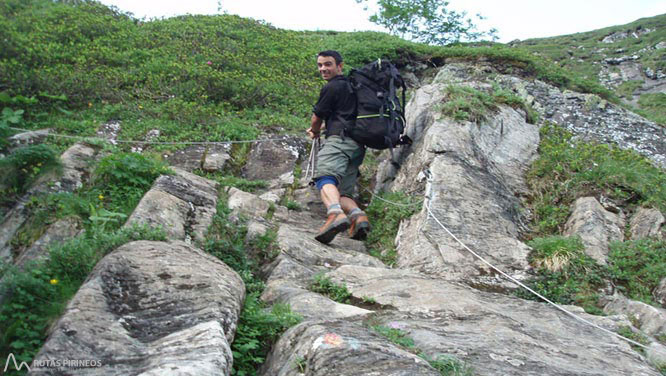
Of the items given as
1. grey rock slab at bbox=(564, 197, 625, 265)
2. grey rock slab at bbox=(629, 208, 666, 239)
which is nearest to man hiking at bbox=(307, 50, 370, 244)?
grey rock slab at bbox=(564, 197, 625, 265)

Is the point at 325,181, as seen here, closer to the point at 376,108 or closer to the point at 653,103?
the point at 376,108

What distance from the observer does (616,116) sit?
43.8 feet

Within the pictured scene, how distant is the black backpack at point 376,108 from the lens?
8.33m

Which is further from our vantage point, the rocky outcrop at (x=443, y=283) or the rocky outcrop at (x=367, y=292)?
the rocky outcrop at (x=443, y=283)

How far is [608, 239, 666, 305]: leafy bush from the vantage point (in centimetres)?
677

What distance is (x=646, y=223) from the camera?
7914 millimetres

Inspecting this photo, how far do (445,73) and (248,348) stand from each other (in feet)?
42.6

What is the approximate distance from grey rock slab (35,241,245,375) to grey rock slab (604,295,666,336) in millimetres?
4170

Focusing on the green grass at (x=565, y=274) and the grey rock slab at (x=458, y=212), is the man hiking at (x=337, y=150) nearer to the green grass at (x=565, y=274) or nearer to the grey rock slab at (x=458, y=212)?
the grey rock slab at (x=458, y=212)

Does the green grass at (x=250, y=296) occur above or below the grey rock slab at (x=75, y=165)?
below

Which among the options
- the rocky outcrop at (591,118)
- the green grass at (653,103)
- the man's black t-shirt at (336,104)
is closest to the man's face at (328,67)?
the man's black t-shirt at (336,104)

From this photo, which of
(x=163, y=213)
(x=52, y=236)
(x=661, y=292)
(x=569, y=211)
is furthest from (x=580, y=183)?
(x=52, y=236)

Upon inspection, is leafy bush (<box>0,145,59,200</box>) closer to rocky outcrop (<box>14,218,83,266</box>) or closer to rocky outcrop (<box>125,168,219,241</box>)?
rocky outcrop (<box>14,218,83,266</box>)

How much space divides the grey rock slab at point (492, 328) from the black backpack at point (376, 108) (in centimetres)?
255
